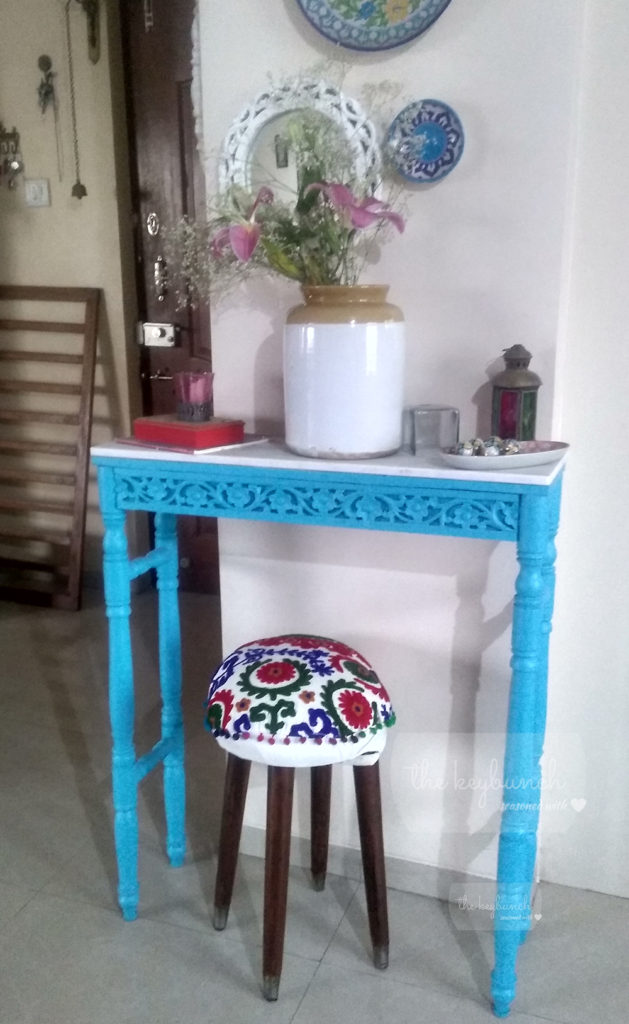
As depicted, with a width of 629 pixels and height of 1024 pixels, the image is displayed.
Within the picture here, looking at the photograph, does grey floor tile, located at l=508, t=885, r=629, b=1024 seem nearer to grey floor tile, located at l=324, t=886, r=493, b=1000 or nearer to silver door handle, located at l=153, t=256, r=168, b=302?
grey floor tile, located at l=324, t=886, r=493, b=1000

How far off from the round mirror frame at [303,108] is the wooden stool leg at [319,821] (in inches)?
40.9

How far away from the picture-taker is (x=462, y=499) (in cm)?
116

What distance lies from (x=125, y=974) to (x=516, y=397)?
1.18 meters

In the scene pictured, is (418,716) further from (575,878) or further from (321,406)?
(321,406)

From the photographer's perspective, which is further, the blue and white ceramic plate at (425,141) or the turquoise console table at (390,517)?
the blue and white ceramic plate at (425,141)

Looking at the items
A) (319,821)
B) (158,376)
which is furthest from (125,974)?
(158,376)

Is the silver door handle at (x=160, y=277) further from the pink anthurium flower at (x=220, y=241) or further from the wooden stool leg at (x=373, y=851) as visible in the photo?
the wooden stool leg at (x=373, y=851)

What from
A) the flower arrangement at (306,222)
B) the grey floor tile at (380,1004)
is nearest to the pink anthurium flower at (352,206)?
the flower arrangement at (306,222)

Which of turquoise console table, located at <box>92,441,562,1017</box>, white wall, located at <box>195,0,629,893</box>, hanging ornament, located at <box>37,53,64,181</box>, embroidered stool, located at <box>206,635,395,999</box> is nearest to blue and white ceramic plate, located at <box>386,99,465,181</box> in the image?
white wall, located at <box>195,0,629,893</box>

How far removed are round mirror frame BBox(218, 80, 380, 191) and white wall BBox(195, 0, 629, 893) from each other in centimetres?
6

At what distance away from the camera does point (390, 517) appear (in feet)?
3.99

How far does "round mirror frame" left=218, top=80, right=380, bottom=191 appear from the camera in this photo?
1.33 meters

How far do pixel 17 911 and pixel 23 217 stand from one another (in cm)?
244

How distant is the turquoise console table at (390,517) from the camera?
115 centimetres
